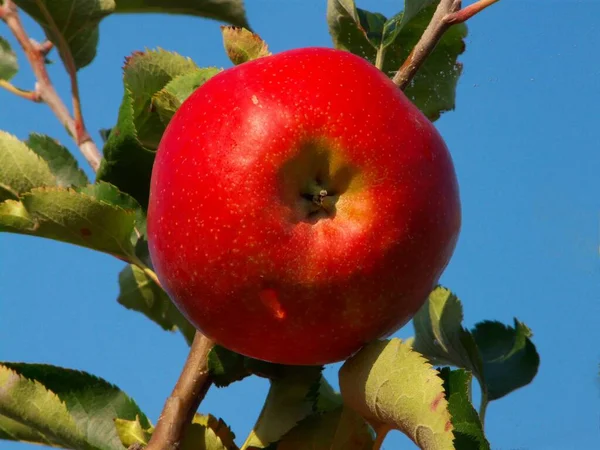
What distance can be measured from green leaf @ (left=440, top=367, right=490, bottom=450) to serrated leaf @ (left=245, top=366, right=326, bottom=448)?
0.23 metres

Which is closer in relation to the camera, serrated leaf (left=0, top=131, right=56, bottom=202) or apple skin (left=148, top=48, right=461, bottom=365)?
apple skin (left=148, top=48, right=461, bottom=365)

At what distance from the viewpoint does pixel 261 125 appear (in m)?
0.76

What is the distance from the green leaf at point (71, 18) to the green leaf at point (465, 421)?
0.84 meters

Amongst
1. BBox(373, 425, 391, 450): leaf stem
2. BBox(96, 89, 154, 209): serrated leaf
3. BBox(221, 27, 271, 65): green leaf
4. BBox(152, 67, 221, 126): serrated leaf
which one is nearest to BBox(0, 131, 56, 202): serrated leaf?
BBox(96, 89, 154, 209): serrated leaf

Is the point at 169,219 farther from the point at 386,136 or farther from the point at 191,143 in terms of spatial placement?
the point at 386,136

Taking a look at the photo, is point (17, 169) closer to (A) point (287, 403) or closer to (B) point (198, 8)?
(A) point (287, 403)

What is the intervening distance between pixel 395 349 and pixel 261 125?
242 millimetres

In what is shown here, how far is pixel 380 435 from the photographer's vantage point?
0.88m

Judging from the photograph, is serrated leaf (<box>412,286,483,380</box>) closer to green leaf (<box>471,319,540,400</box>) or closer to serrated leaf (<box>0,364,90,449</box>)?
green leaf (<box>471,319,540,400</box>)

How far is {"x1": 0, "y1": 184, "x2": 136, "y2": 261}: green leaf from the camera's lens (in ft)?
3.06

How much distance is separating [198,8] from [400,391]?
2.95ft

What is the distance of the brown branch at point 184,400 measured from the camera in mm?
885

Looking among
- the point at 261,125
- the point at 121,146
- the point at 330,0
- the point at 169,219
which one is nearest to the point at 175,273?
the point at 169,219

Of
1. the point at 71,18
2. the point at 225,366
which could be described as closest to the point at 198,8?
the point at 71,18
